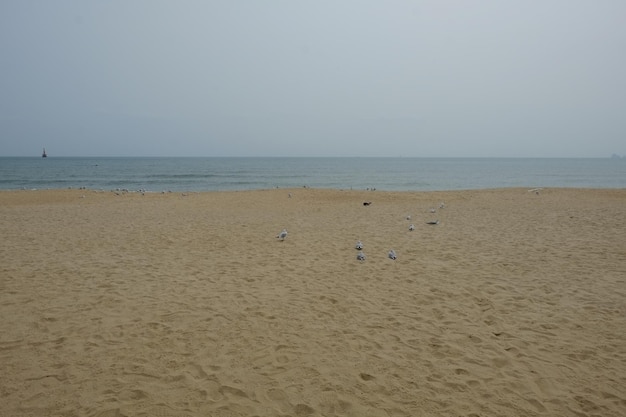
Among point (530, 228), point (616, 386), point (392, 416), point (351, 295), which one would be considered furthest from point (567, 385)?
point (530, 228)

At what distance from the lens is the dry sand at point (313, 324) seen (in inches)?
131

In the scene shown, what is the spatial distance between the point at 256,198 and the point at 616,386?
59.3 ft

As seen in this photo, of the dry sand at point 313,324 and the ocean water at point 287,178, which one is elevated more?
the ocean water at point 287,178

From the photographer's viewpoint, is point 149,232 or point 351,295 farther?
point 149,232

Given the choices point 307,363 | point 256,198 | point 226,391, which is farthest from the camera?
point 256,198

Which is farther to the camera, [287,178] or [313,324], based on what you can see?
[287,178]

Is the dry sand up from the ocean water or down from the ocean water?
down

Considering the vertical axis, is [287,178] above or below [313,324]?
above

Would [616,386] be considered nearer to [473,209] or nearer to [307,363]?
[307,363]

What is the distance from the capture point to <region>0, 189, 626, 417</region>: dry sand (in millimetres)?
3340

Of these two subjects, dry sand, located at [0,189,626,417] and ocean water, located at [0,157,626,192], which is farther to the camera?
ocean water, located at [0,157,626,192]

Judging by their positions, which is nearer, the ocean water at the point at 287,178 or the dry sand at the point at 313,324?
the dry sand at the point at 313,324

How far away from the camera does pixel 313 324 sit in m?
4.78

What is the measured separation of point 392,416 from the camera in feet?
10.2
